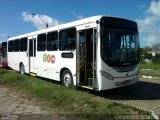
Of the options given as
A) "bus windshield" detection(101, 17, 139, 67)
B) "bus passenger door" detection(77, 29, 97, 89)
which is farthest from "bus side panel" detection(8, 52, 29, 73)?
"bus windshield" detection(101, 17, 139, 67)

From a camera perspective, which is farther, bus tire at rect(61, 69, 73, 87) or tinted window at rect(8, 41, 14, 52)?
tinted window at rect(8, 41, 14, 52)

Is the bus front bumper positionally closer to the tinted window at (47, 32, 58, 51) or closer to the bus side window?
the tinted window at (47, 32, 58, 51)

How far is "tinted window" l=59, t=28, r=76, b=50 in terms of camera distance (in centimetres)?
1303

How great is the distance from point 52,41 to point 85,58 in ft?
11.0

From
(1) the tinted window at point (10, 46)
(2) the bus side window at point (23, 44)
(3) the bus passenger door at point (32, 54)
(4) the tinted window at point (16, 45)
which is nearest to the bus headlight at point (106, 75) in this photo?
(3) the bus passenger door at point (32, 54)

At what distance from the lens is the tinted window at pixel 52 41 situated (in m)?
14.8

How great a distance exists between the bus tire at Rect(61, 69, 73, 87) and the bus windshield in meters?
2.79

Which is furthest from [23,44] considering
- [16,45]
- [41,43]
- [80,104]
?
[80,104]

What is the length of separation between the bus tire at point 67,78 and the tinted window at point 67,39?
120cm

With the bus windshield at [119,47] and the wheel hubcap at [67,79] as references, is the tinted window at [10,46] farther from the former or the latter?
the bus windshield at [119,47]

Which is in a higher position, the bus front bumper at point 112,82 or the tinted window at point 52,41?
the tinted window at point 52,41

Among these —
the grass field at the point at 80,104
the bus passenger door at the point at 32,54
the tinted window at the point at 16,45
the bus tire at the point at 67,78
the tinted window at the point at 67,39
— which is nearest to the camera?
the grass field at the point at 80,104

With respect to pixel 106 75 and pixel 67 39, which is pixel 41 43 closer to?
pixel 67 39

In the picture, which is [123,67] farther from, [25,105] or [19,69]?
[19,69]
